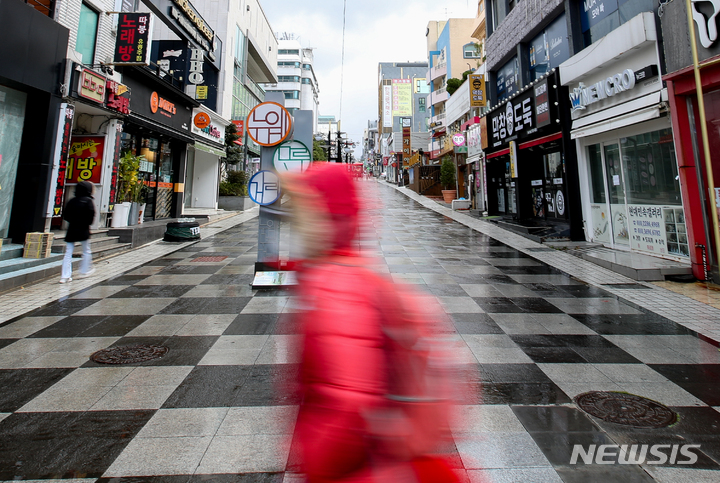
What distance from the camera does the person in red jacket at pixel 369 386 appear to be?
1.06 m

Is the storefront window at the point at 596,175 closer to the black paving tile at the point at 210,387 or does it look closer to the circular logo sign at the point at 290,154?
the circular logo sign at the point at 290,154

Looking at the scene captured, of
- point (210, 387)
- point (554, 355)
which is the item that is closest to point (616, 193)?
point (554, 355)

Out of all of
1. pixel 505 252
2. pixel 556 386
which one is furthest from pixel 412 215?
pixel 556 386

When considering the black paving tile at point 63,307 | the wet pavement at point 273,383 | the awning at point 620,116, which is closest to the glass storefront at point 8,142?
the wet pavement at point 273,383

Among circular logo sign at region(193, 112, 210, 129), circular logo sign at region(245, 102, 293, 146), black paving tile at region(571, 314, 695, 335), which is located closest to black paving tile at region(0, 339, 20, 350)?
circular logo sign at region(245, 102, 293, 146)

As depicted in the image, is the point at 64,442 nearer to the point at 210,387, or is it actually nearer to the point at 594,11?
the point at 210,387

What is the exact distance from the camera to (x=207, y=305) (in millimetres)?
5941

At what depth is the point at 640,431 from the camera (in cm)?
267

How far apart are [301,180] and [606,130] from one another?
35.3 feet

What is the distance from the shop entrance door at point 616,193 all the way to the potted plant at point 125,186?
15.4 m

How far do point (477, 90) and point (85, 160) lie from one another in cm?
1837

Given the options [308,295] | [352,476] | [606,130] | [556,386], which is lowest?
[556,386]

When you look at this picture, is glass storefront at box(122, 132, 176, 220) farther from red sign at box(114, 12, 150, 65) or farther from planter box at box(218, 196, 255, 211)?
planter box at box(218, 196, 255, 211)

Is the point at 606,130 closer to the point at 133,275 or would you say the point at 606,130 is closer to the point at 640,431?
the point at 640,431
